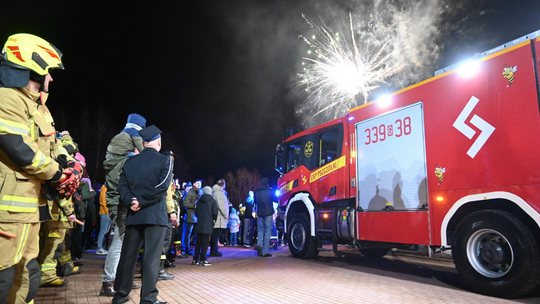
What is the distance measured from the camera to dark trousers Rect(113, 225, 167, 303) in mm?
3512

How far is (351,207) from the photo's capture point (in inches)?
301

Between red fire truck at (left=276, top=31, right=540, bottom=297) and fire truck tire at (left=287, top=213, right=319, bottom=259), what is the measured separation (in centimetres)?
73

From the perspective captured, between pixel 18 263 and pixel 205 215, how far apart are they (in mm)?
5504

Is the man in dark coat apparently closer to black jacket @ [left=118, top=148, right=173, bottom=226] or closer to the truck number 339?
black jacket @ [left=118, top=148, right=173, bottom=226]

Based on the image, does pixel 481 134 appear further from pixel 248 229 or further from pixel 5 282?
pixel 248 229

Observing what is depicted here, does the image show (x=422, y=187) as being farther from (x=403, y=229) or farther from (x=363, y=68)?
(x=363, y=68)

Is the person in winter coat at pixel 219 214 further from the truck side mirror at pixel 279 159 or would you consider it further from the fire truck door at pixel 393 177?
the fire truck door at pixel 393 177

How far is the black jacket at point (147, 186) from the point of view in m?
3.63

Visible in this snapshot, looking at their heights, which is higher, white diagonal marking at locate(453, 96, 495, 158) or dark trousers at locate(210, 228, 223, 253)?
white diagonal marking at locate(453, 96, 495, 158)

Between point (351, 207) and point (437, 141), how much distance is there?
2549 millimetres

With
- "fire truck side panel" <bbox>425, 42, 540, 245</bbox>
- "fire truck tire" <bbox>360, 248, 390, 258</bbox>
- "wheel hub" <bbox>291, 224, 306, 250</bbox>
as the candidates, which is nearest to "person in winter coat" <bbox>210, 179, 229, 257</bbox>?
"wheel hub" <bbox>291, 224, 306, 250</bbox>

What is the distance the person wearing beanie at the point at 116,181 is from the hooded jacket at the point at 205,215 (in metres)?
2.74

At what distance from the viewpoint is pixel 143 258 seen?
11.7 feet

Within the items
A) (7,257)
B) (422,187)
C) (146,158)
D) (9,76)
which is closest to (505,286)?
(422,187)
